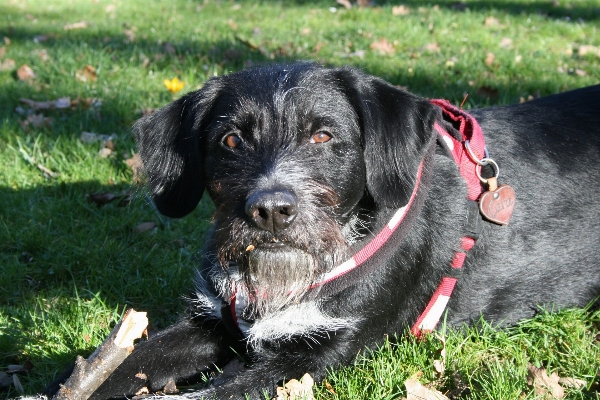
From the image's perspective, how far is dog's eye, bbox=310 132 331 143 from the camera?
273cm

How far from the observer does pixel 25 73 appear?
661 cm

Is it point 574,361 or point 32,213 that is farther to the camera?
point 32,213

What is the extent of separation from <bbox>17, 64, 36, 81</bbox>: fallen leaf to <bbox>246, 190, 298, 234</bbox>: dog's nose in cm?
502

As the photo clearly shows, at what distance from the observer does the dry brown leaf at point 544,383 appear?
2.66 metres

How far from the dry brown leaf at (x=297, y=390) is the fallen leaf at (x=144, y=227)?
1918 millimetres

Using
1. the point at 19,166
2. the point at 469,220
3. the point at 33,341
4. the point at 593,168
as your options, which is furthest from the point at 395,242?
the point at 19,166

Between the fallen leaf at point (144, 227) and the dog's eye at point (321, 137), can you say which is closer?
the dog's eye at point (321, 137)

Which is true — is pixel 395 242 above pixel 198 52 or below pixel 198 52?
above

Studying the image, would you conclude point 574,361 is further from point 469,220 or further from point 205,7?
point 205,7

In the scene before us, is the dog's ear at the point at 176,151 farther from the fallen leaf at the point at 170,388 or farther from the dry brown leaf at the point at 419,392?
the dry brown leaf at the point at 419,392

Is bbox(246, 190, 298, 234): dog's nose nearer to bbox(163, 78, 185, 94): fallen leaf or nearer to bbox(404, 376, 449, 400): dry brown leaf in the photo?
bbox(404, 376, 449, 400): dry brown leaf

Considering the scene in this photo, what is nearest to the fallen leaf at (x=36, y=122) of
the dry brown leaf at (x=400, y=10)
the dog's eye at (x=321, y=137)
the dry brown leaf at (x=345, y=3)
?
the dog's eye at (x=321, y=137)

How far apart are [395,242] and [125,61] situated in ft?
16.0

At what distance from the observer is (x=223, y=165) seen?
2736 millimetres
